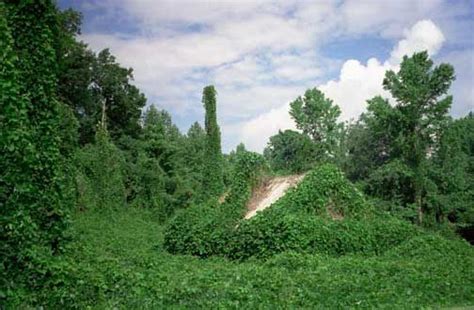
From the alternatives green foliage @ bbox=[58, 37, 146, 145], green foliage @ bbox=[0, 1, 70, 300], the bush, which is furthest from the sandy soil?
green foliage @ bbox=[58, 37, 146, 145]

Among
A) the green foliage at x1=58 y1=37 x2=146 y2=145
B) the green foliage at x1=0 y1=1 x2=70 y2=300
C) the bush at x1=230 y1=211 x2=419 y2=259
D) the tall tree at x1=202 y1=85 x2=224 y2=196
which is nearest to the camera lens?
the green foliage at x1=0 y1=1 x2=70 y2=300

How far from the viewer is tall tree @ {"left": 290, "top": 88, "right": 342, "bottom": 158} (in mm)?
34406

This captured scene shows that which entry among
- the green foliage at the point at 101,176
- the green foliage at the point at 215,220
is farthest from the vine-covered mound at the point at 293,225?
the green foliage at the point at 101,176

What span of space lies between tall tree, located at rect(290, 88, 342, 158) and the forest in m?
0.07

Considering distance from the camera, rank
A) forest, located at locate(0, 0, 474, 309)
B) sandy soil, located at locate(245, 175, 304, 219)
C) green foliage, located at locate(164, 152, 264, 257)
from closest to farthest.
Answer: forest, located at locate(0, 0, 474, 309), green foliage, located at locate(164, 152, 264, 257), sandy soil, located at locate(245, 175, 304, 219)

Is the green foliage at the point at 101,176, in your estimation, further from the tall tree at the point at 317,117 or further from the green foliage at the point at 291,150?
the tall tree at the point at 317,117

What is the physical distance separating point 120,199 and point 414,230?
52.8 feet

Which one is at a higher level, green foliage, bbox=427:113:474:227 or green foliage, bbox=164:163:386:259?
green foliage, bbox=427:113:474:227

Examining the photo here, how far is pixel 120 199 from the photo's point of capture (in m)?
28.1

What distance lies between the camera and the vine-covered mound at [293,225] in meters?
14.0

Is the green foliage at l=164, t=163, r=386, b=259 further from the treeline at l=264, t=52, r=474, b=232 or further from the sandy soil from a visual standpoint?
the treeline at l=264, t=52, r=474, b=232

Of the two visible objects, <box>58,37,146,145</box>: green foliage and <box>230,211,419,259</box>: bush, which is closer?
<box>230,211,419,259</box>: bush

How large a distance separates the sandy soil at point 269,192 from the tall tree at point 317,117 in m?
16.9

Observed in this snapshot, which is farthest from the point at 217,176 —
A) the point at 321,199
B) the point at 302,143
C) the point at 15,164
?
the point at 15,164
